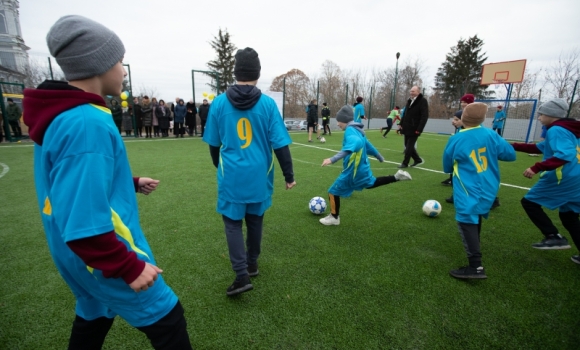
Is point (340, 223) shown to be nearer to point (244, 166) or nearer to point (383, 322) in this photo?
point (383, 322)

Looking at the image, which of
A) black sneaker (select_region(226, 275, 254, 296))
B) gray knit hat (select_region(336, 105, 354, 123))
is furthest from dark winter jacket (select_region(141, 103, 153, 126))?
black sneaker (select_region(226, 275, 254, 296))

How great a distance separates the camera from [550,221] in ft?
11.1

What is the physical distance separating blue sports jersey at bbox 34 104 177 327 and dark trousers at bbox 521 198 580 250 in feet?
13.4

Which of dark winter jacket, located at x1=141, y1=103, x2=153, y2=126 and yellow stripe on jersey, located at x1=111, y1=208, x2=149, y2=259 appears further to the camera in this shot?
dark winter jacket, located at x1=141, y1=103, x2=153, y2=126

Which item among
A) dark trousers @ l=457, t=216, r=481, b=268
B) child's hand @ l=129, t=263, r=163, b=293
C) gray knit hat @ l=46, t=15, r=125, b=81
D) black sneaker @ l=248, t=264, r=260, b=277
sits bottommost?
black sneaker @ l=248, t=264, r=260, b=277

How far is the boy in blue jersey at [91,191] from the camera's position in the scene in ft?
3.18

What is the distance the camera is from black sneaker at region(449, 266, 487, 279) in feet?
9.21

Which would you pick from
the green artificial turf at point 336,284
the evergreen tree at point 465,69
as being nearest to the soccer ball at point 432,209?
the green artificial turf at point 336,284

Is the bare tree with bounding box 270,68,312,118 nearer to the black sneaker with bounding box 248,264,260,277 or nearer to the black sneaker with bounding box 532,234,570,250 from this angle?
the black sneaker with bounding box 532,234,570,250

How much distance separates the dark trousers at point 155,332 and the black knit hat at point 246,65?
5.79ft

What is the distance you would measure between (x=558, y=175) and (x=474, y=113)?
1344mm

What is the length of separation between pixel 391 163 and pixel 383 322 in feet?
23.8

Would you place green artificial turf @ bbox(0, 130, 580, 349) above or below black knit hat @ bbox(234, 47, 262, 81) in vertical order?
below

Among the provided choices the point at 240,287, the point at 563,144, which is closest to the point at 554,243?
the point at 563,144
